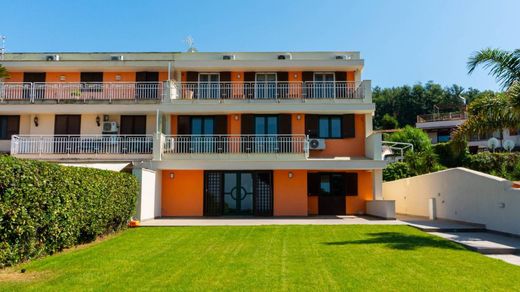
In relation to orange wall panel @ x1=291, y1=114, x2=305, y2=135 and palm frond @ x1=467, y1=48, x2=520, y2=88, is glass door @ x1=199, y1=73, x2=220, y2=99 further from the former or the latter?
palm frond @ x1=467, y1=48, x2=520, y2=88

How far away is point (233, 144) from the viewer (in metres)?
25.6

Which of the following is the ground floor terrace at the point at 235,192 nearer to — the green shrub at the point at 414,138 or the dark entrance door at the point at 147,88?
the dark entrance door at the point at 147,88

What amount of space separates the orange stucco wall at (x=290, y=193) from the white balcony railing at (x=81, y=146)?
24.0 ft

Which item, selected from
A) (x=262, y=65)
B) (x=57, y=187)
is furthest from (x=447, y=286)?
(x=262, y=65)

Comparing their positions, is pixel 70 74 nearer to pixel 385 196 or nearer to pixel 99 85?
pixel 99 85

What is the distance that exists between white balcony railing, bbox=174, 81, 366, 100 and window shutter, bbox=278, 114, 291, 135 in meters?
1.24

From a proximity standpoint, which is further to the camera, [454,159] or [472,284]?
[454,159]

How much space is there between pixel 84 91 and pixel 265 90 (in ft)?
35.1

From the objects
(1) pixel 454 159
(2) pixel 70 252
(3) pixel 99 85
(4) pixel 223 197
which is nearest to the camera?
(2) pixel 70 252

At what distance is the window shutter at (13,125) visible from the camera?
26438 millimetres

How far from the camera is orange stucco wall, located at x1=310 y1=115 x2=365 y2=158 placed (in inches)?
1020

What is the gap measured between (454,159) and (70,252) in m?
37.9

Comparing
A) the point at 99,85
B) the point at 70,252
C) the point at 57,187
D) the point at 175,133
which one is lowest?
the point at 70,252

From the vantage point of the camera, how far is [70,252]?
12.2 metres
